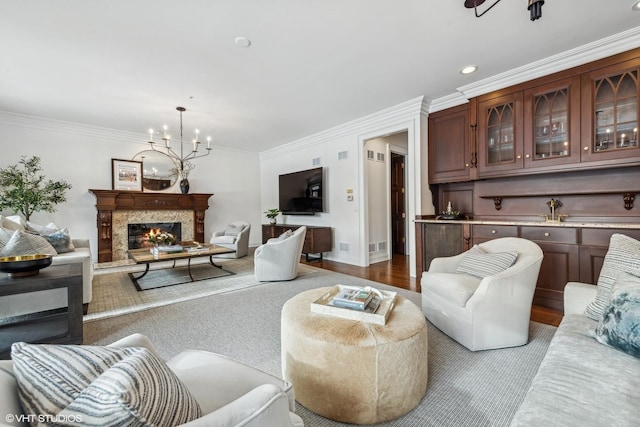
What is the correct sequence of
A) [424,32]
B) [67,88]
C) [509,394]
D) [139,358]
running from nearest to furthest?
[139,358], [509,394], [424,32], [67,88]

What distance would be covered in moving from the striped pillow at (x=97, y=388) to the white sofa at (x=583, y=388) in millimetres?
1003

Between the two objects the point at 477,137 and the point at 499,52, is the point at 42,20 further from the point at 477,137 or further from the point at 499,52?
the point at 477,137

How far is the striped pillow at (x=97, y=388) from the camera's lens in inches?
20.9

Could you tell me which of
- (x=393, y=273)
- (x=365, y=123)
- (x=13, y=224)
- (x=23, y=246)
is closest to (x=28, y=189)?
(x=13, y=224)

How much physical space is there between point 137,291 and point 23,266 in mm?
1504

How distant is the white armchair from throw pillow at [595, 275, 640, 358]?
55.1 inches

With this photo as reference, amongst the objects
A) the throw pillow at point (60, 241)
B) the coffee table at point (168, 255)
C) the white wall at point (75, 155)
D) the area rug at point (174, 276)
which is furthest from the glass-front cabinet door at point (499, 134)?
the white wall at point (75, 155)

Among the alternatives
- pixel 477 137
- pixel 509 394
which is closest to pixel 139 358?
pixel 509 394

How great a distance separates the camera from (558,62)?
2.97 metres

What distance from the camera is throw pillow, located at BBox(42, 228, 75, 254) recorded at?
10.3 ft

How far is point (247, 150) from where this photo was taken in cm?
733

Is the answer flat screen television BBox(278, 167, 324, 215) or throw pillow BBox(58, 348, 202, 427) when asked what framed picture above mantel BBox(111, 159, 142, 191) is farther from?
throw pillow BBox(58, 348, 202, 427)

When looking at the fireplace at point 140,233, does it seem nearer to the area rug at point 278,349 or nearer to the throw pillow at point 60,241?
the throw pillow at point 60,241

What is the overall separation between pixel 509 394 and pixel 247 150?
7.01 meters
